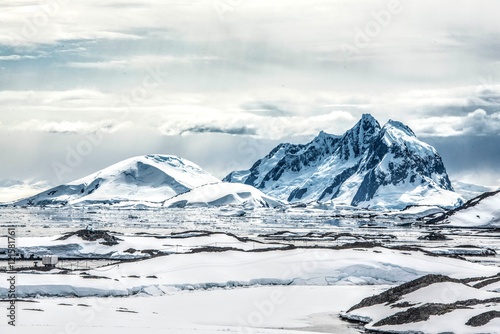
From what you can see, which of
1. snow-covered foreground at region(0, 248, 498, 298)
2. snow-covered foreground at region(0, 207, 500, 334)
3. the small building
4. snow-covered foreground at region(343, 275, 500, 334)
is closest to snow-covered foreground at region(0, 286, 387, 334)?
snow-covered foreground at region(0, 207, 500, 334)

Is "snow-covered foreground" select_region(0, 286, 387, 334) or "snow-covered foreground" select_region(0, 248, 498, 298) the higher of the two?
"snow-covered foreground" select_region(0, 248, 498, 298)

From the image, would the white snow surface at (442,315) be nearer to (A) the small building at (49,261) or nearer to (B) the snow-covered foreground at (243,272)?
(B) the snow-covered foreground at (243,272)

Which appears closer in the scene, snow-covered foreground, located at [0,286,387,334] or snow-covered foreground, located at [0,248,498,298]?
snow-covered foreground, located at [0,286,387,334]

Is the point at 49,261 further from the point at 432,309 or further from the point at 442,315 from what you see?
the point at 442,315

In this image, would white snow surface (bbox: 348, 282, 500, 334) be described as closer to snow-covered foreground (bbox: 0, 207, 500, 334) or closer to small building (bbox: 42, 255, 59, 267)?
snow-covered foreground (bbox: 0, 207, 500, 334)

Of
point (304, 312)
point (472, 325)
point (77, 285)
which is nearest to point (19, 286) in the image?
point (77, 285)

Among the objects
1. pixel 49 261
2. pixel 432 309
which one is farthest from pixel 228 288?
pixel 432 309

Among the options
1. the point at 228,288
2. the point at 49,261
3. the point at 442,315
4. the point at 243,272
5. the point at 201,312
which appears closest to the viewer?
the point at 442,315

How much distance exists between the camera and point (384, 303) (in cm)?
5184

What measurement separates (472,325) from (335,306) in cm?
1451

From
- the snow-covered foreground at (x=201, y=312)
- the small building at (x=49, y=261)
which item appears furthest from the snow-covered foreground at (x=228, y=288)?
the small building at (x=49, y=261)

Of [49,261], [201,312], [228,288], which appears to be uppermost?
[49,261]

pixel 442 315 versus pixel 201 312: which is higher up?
pixel 442 315

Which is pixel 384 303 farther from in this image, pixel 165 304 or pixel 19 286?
pixel 19 286
